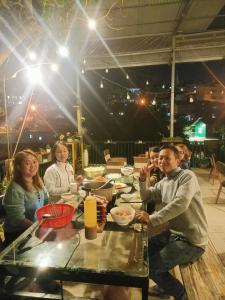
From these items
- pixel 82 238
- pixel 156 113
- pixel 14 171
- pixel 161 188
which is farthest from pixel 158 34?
pixel 156 113

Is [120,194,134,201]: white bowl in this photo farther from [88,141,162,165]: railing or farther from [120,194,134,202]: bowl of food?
[88,141,162,165]: railing

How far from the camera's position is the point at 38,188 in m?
2.69

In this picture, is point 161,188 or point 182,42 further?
point 182,42

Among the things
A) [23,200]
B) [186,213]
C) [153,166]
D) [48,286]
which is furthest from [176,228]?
[23,200]

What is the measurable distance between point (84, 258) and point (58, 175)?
6.49ft

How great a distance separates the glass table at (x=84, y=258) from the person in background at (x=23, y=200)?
536 mm

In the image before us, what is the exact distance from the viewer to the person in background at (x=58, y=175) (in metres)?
3.21

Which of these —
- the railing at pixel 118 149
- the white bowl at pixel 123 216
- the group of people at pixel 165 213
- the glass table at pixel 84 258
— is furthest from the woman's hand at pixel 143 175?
the railing at pixel 118 149

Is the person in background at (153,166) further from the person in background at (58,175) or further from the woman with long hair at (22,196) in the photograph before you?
the woman with long hair at (22,196)

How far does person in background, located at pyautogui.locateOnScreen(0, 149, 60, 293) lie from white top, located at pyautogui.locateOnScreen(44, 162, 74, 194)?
0.47 m

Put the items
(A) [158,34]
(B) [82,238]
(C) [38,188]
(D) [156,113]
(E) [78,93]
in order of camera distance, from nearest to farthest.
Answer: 1. (B) [82,238]
2. (C) [38,188]
3. (A) [158,34]
4. (E) [78,93]
5. (D) [156,113]

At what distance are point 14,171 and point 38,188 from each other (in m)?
0.34

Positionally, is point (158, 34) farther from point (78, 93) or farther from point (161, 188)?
point (161, 188)

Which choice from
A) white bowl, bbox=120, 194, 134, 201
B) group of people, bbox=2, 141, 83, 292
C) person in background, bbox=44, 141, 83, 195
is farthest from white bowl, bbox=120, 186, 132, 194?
group of people, bbox=2, 141, 83, 292
